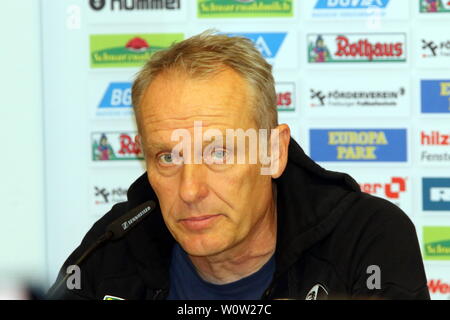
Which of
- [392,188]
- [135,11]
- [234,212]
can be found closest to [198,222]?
[234,212]

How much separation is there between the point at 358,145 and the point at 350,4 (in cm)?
70

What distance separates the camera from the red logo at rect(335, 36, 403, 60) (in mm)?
2945

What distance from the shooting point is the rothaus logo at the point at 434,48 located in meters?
2.92

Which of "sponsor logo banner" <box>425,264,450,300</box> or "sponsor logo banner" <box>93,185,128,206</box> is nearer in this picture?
"sponsor logo banner" <box>425,264,450,300</box>

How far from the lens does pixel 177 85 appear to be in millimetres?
1389

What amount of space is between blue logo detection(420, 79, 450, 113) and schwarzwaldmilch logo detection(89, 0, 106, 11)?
166 centimetres

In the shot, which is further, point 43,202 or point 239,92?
point 43,202

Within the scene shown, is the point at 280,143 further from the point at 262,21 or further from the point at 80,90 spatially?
the point at 80,90

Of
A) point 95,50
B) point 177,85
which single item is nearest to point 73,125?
point 95,50

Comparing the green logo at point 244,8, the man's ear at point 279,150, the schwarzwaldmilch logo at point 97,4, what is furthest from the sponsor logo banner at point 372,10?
the man's ear at point 279,150

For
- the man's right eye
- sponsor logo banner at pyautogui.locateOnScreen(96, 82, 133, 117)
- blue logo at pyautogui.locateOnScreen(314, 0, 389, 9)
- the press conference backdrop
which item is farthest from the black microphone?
blue logo at pyautogui.locateOnScreen(314, 0, 389, 9)

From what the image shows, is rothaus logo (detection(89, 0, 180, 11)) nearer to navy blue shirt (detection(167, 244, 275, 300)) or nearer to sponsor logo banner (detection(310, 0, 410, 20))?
sponsor logo banner (detection(310, 0, 410, 20))

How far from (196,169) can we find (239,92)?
25cm

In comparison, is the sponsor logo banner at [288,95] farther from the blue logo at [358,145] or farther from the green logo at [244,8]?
the green logo at [244,8]
